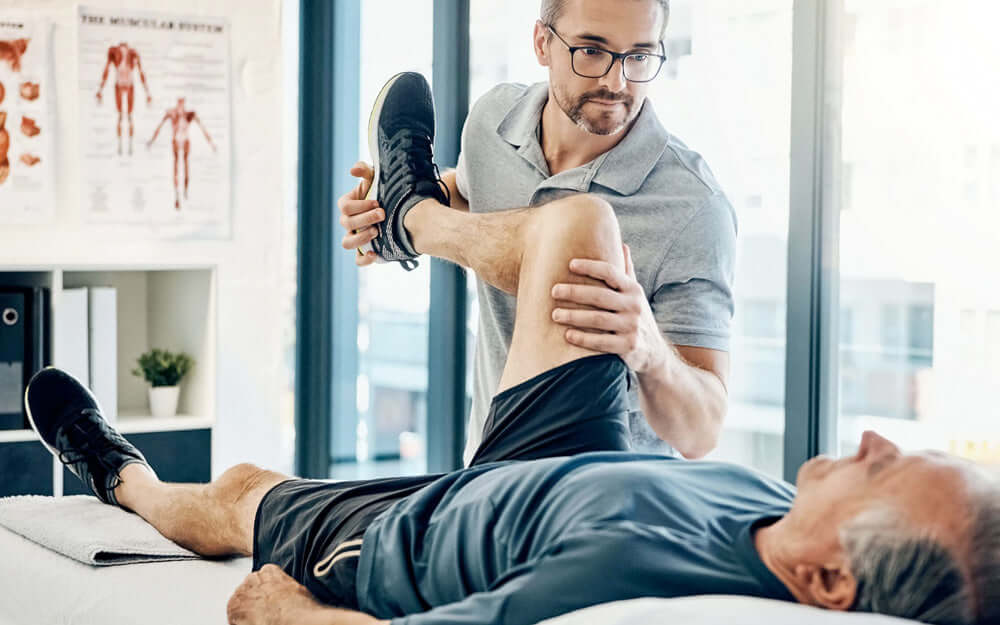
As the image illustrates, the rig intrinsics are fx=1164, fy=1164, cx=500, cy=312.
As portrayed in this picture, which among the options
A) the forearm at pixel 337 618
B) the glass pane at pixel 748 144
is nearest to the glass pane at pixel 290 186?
the glass pane at pixel 748 144

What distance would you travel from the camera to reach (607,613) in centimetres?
98

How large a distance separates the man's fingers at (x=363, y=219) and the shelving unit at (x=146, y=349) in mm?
1190

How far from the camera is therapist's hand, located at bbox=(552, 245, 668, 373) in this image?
58.6 inches

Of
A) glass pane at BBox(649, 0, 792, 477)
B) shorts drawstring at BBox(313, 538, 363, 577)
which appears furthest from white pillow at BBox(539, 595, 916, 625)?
glass pane at BBox(649, 0, 792, 477)

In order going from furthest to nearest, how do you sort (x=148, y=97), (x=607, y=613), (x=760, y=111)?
(x=148, y=97), (x=760, y=111), (x=607, y=613)

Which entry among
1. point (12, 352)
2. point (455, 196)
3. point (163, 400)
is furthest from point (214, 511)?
point (163, 400)

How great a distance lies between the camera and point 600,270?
1.50 metres

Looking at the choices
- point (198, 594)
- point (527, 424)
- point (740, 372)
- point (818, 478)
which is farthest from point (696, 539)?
point (740, 372)

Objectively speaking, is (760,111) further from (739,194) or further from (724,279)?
(724,279)

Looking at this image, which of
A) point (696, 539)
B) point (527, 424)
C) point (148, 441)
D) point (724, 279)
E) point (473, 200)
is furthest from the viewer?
point (148, 441)

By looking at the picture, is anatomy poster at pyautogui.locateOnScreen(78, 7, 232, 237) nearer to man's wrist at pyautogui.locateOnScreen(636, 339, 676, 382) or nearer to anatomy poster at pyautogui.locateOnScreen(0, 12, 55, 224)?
anatomy poster at pyautogui.locateOnScreen(0, 12, 55, 224)

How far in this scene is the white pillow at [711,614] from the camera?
97cm

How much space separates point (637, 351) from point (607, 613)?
587 millimetres

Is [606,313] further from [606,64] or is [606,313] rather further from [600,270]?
Result: [606,64]
